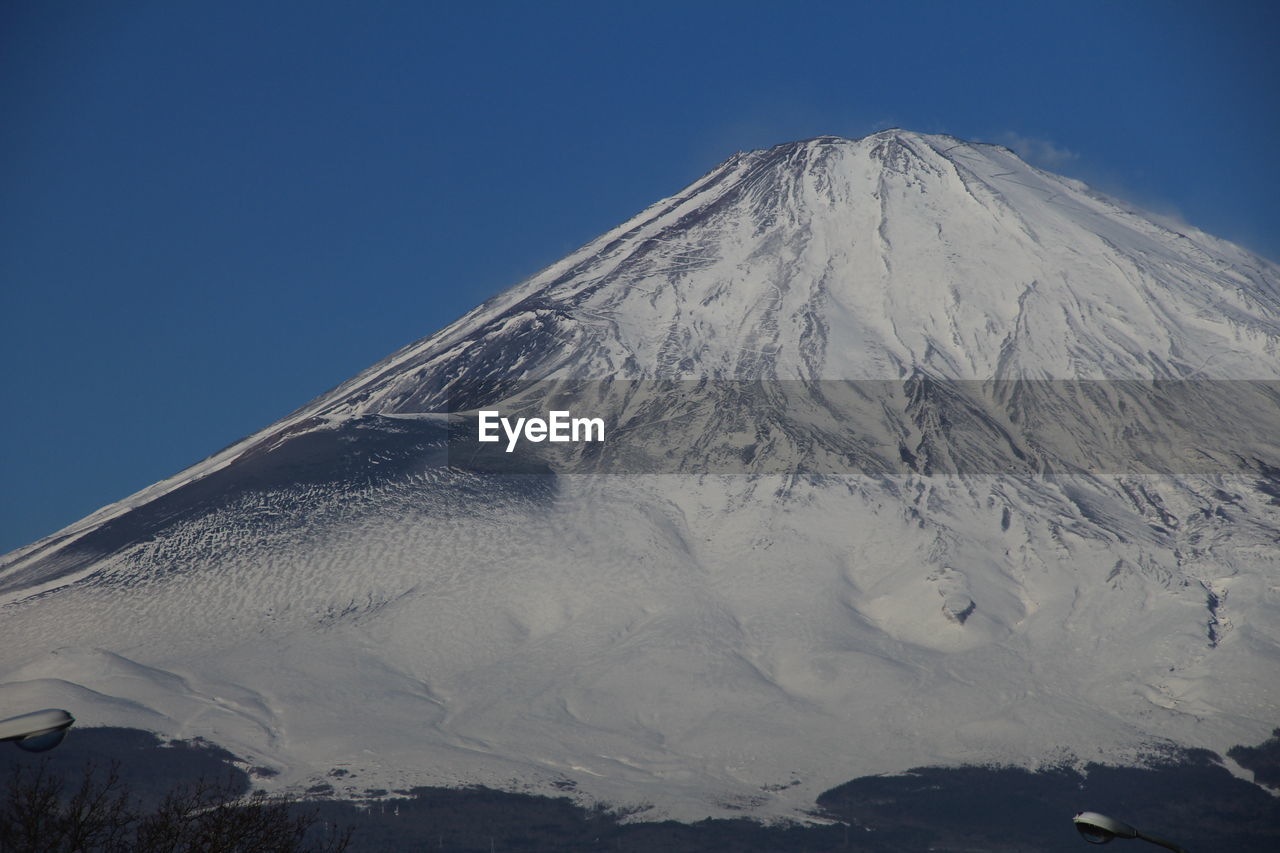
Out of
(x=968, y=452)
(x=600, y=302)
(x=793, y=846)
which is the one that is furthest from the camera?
(x=600, y=302)

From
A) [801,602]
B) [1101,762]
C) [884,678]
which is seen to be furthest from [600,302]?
[1101,762]

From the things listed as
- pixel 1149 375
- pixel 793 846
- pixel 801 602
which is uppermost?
pixel 1149 375

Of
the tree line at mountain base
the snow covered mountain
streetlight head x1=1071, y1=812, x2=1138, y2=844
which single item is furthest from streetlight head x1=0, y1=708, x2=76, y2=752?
the snow covered mountain

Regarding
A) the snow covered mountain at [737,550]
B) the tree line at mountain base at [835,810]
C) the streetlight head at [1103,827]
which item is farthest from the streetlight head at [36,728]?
the snow covered mountain at [737,550]

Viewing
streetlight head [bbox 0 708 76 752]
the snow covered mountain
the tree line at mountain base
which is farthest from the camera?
the snow covered mountain

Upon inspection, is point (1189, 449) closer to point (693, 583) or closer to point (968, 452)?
point (968, 452)

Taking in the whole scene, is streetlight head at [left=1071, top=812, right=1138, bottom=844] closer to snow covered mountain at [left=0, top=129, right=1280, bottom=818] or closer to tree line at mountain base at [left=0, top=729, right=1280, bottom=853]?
tree line at mountain base at [left=0, top=729, right=1280, bottom=853]

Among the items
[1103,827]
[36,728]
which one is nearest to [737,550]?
[1103,827]

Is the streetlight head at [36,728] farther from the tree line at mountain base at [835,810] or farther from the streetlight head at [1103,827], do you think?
the tree line at mountain base at [835,810]
